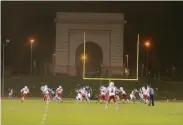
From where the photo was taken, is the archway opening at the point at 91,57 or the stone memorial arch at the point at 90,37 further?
the archway opening at the point at 91,57

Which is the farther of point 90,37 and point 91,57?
point 91,57

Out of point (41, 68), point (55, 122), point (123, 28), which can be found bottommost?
point (55, 122)

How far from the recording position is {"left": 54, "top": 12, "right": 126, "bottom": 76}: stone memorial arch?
61794mm

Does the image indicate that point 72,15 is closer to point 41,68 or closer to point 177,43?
point 41,68

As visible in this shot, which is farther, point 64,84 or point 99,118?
point 64,84

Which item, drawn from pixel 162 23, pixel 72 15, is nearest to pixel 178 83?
pixel 162 23

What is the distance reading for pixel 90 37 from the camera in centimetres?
6394

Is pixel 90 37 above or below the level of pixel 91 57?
above

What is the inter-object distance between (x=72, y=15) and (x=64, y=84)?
1532cm

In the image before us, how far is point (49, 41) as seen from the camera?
62.2m

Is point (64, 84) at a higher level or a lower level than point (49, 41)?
lower

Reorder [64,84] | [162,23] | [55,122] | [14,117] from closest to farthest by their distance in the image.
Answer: [55,122] < [14,117] < [64,84] < [162,23]

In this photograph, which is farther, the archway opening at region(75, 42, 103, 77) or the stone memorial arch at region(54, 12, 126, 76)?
the archway opening at region(75, 42, 103, 77)

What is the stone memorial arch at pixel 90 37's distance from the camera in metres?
61.8
